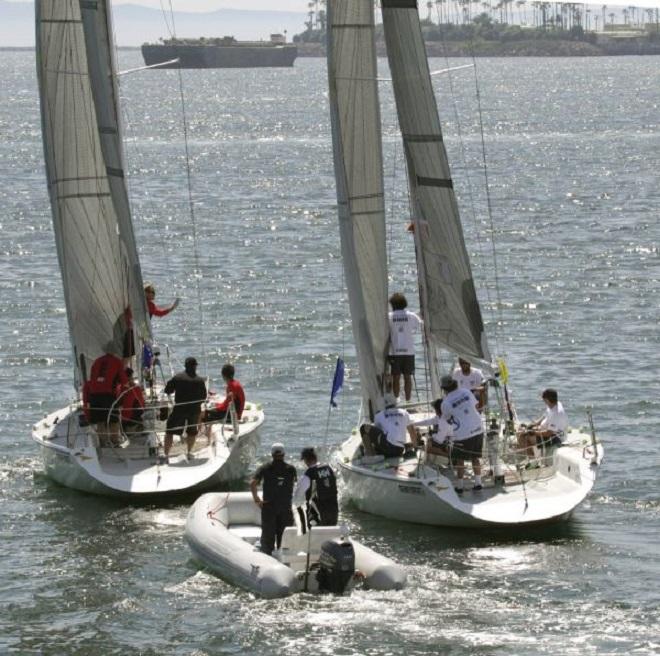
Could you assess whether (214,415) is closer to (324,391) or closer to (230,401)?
(230,401)

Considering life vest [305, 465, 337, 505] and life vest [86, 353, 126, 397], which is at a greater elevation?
life vest [86, 353, 126, 397]

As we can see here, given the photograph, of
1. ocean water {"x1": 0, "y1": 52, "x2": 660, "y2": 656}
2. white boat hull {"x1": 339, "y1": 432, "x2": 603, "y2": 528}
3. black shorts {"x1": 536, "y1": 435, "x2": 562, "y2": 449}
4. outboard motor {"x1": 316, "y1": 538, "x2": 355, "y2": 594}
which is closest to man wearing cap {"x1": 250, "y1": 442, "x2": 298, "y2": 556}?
ocean water {"x1": 0, "y1": 52, "x2": 660, "y2": 656}

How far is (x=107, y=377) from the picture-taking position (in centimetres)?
2691

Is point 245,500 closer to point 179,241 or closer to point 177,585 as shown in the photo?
point 177,585

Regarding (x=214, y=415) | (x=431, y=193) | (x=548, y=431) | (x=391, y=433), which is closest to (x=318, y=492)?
(x=391, y=433)

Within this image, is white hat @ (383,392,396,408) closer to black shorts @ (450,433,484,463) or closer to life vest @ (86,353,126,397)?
black shorts @ (450,433,484,463)

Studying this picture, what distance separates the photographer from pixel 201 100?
173875 mm

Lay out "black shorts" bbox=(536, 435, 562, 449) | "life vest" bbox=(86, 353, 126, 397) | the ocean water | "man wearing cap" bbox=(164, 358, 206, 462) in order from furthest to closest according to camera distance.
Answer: "life vest" bbox=(86, 353, 126, 397)
"man wearing cap" bbox=(164, 358, 206, 462)
"black shorts" bbox=(536, 435, 562, 449)
the ocean water

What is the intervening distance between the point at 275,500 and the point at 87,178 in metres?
8.68

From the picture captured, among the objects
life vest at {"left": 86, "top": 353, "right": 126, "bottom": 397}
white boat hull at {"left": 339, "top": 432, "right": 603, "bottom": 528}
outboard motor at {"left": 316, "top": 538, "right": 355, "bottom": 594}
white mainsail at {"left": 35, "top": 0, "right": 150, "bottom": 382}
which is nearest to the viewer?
outboard motor at {"left": 316, "top": 538, "right": 355, "bottom": 594}

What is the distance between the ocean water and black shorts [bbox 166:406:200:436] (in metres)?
→ 1.11

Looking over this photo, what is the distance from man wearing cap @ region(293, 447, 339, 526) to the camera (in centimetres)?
2220

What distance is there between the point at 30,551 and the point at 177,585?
2.75m

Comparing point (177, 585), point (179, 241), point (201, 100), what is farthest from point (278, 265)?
point (201, 100)
